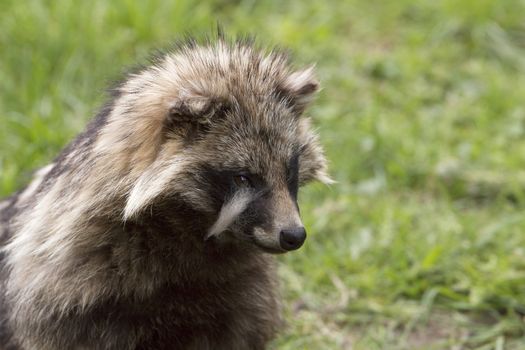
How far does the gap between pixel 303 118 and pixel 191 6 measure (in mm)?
2954

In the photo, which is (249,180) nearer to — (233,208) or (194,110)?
(233,208)

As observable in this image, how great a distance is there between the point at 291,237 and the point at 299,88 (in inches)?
26.4

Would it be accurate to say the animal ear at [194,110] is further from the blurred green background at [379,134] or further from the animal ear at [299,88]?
the blurred green background at [379,134]

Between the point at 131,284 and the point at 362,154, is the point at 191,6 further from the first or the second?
the point at 131,284

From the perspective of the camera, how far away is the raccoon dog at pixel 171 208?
10.5ft

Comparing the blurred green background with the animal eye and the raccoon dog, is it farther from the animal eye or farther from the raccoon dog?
the animal eye

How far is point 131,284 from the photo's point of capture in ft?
10.9

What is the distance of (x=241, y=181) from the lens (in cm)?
319

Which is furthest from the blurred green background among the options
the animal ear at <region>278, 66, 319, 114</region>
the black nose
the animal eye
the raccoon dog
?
the black nose

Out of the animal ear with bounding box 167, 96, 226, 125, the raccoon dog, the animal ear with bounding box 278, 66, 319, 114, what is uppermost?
the animal ear with bounding box 278, 66, 319, 114

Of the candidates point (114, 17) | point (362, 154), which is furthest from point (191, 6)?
point (362, 154)

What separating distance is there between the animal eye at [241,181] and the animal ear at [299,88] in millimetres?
408

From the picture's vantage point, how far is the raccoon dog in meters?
3.19

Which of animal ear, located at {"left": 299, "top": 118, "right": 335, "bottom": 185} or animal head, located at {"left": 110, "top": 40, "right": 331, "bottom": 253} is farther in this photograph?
animal ear, located at {"left": 299, "top": 118, "right": 335, "bottom": 185}
